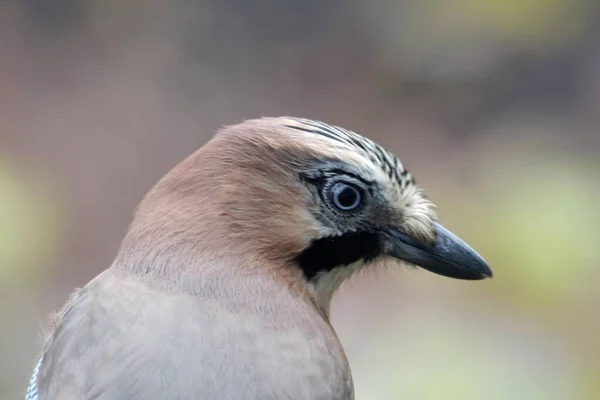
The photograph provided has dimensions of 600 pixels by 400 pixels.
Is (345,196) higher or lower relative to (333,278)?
higher

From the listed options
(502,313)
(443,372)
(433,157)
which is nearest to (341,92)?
(433,157)

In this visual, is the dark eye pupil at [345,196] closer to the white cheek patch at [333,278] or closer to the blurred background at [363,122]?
the white cheek patch at [333,278]

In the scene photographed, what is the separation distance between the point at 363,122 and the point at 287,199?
4470mm

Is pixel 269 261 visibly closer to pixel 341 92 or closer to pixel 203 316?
pixel 203 316

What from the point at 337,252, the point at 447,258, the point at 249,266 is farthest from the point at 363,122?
the point at 249,266

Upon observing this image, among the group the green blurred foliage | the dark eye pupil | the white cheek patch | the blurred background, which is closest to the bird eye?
the dark eye pupil

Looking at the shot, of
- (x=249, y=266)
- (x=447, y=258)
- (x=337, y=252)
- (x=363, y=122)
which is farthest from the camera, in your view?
(x=363, y=122)

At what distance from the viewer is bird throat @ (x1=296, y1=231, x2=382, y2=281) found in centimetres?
225

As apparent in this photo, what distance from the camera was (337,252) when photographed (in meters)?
2.28

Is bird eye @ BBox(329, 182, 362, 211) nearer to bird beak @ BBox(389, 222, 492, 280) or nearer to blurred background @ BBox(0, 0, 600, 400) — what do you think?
bird beak @ BBox(389, 222, 492, 280)

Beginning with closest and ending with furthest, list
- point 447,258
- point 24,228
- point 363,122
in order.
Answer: point 447,258
point 24,228
point 363,122

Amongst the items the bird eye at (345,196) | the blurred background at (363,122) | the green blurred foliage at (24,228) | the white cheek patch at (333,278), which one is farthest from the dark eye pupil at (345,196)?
the green blurred foliage at (24,228)

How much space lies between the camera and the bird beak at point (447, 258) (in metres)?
2.37

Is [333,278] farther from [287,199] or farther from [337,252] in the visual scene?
[287,199]
